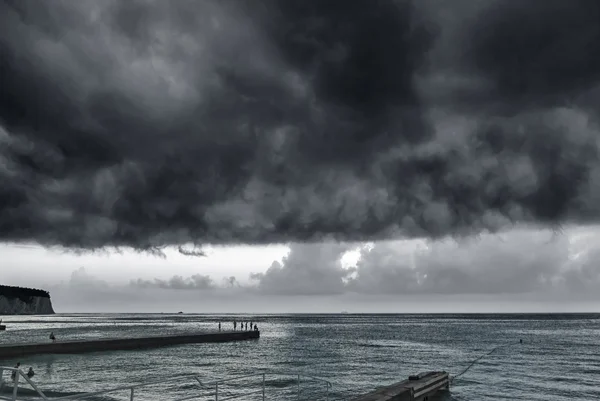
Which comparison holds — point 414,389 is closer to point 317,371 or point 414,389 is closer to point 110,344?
point 317,371

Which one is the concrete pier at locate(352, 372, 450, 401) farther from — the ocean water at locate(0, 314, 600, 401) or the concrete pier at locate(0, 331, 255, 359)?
the concrete pier at locate(0, 331, 255, 359)

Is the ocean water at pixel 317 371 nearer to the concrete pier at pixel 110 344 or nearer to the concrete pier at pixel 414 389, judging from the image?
the concrete pier at pixel 414 389

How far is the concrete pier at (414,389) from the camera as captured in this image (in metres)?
22.5

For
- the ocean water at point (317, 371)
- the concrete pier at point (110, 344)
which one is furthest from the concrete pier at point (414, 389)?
the concrete pier at point (110, 344)

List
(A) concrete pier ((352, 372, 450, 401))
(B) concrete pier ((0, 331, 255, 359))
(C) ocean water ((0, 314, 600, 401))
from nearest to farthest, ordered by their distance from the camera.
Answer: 1. (A) concrete pier ((352, 372, 450, 401))
2. (C) ocean water ((0, 314, 600, 401))
3. (B) concrete pier ((0, 331, 255, 359))

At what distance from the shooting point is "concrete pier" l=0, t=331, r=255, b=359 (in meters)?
55.4

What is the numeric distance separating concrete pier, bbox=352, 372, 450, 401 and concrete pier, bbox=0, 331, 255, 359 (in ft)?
153

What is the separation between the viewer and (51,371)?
46188mm

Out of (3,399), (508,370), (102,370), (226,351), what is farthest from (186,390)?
(226,351)

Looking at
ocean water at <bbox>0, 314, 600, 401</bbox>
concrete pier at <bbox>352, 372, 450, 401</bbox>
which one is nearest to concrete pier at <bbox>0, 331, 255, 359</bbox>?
ocean water at <bbox>0, 314, 600, 401</bbox>

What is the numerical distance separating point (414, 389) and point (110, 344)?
5650cm

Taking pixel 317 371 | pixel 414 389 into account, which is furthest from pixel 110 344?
pixel 414 389

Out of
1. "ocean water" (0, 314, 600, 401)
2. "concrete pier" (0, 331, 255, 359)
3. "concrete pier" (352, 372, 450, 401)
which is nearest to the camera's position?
"concrete pier" (352, 372, 450, 401)

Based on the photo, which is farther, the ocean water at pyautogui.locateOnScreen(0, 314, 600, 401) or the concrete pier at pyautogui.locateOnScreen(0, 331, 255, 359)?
the concrete pier at pyautogui.locateOnScreen(0, 331, 255, 359)
